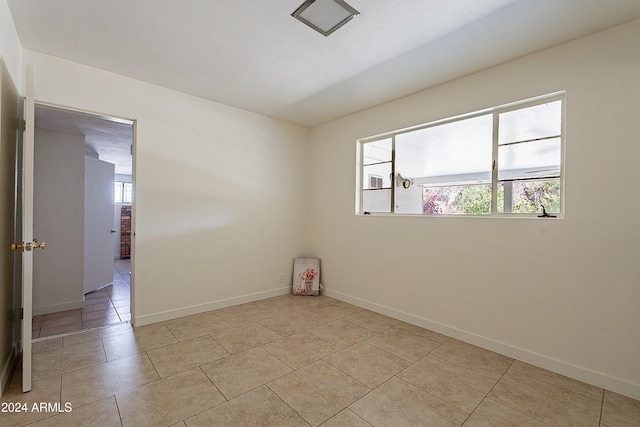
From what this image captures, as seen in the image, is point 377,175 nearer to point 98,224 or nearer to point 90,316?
point 90,316

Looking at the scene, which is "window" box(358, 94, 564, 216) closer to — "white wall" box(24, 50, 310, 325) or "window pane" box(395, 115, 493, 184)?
"window pane" box(395, 115, 493, 184)

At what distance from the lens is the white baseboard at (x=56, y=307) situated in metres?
3.62

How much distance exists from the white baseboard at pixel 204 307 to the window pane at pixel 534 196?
319 cm

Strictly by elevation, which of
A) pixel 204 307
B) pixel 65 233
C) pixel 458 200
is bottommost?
pixel 204 307

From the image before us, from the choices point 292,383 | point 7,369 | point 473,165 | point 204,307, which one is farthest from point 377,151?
point 7,369

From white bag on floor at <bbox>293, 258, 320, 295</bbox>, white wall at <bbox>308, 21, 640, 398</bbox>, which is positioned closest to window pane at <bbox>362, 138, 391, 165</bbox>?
white wall at <bbox>308, 21, 640, 398</bbox>

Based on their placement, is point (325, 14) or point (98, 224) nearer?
point (325, 14)

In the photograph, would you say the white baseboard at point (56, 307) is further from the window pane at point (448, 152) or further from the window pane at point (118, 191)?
the window pane at point (118, 191)

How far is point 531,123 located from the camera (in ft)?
8.71

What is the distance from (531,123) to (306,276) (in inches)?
134

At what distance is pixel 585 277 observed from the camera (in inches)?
87.7

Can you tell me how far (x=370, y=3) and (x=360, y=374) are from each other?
9.08 ft

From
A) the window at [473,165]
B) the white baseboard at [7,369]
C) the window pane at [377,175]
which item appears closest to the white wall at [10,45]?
the white baseboard at [7,369]

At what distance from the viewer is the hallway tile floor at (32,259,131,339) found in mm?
3145
